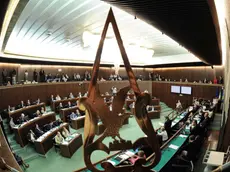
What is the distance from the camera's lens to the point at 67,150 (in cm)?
677

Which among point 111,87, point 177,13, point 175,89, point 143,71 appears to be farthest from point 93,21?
point 143,71

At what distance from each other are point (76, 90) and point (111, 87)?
377 cm

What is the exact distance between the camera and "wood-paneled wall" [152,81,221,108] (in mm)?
14494

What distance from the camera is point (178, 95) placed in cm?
1666

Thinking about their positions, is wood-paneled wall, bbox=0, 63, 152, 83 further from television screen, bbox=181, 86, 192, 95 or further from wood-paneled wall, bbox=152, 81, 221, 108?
television screen, bbox=181, 86, 192, 95

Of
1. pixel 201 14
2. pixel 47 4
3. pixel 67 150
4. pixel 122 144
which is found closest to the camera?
pixel 122 144

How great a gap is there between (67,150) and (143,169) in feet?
19.6

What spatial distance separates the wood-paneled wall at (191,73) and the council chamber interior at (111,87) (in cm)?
9

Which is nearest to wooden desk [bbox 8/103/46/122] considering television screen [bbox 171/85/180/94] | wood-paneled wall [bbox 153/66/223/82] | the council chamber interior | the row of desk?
the council chamber interior

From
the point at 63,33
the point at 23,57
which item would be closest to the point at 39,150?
the point at 63,33

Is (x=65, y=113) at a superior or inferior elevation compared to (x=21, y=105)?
inferior

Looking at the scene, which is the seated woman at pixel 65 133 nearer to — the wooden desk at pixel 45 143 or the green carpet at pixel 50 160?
the wooden desk at pixel 45 143

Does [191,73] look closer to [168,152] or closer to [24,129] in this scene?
[168,152]

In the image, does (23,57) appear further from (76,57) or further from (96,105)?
(96,105)
